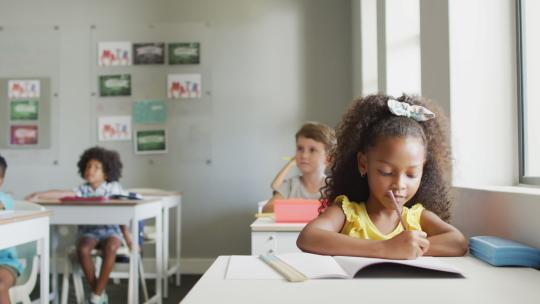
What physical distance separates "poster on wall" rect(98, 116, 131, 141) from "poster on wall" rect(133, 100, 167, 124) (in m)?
0.09

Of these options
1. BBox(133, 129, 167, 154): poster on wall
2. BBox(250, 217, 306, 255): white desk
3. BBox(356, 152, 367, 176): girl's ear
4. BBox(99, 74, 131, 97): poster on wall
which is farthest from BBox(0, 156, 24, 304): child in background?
BBox(99, 74, 131, 97): poster on wall

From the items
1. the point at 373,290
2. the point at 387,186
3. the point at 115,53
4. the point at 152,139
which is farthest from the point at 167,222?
the point at 373,290

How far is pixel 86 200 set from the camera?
302 cm

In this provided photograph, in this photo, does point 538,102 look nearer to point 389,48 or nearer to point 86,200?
point 389,48

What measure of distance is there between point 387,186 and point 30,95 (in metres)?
4.12

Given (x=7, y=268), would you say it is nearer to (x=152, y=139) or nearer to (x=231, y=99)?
(x=152, y=139)

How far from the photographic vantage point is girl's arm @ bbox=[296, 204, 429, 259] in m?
1.09

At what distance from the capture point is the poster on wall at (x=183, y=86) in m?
4.64

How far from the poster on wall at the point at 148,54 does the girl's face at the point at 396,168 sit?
3.61m

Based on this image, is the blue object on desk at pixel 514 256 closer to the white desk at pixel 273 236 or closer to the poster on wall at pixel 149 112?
the white desk at pixel 273 236

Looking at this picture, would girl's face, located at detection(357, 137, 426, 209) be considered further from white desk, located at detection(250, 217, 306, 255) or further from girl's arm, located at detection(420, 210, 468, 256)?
white desk, located at detection(250, 217, 306, 255)

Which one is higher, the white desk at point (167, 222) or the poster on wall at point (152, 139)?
the poster on wall at point (152, 139)

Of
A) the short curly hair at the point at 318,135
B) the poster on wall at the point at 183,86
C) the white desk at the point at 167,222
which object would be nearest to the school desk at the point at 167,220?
the white desk at the point at 167,222

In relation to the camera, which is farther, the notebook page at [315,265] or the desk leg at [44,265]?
the desk leg at [44,265]
